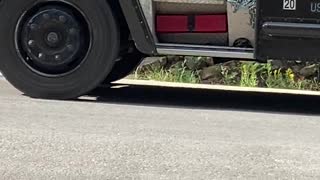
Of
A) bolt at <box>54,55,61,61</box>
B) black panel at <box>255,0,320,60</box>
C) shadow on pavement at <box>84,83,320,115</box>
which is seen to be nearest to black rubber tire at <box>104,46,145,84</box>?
shadow on pavement at <box>84,83,320,115</box>

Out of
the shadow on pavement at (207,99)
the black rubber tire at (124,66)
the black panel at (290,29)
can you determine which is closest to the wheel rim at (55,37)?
the shadow on pavement at (207,99)

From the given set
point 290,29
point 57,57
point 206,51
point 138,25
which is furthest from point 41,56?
point 290,29

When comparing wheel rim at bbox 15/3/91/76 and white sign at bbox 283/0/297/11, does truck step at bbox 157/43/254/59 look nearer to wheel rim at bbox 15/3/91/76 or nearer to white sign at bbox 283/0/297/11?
white sign at bbox 283/0/297/11

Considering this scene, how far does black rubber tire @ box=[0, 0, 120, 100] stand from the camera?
709 centimetres

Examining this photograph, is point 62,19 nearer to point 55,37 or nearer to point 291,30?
point 55,37

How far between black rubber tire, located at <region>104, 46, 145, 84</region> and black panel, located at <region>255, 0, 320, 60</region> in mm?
1538

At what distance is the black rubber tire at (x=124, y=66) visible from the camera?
25.9ft

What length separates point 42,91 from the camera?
7.27m

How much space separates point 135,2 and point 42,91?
1216 millimetres

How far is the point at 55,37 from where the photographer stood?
712 centimetres

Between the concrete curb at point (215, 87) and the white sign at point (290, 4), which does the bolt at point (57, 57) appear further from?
the white sign at point (290, 4)

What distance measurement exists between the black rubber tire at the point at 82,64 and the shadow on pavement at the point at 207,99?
445mm

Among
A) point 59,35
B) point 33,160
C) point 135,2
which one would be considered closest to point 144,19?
point 135,2

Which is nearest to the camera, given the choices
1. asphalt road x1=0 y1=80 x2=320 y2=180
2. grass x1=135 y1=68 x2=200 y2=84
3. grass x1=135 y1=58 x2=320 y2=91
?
asphalt road x1=0 y1=80 x2=320 y2=180
